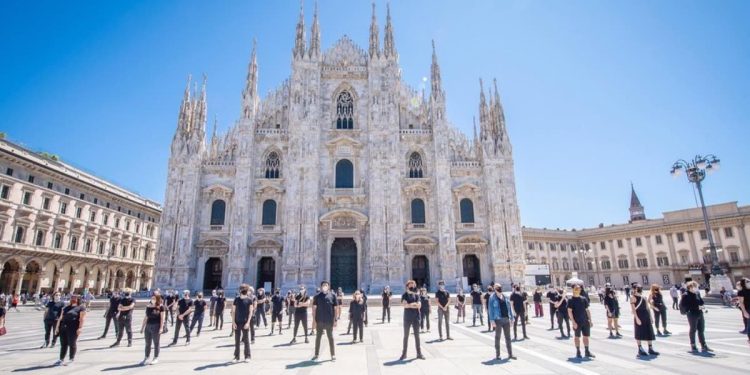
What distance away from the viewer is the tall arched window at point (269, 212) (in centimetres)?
3114

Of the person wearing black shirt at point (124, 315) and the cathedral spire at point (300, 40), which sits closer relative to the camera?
the person wearing black shirt at point (124, 315)

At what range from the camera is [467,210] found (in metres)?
32.2

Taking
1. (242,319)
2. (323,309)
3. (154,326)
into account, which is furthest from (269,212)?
(323,309)

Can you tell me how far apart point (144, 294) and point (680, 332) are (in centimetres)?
3184

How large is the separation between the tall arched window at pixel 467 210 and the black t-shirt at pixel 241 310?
1013 inches

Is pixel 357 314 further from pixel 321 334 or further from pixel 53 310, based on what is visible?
pixel 53 310

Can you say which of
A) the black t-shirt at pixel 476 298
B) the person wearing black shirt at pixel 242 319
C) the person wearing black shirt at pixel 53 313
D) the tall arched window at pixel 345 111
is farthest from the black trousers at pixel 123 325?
the tall arched window at pixel 345 111

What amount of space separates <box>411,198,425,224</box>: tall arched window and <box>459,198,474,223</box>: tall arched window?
3.28 metres

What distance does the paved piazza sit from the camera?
7.03m

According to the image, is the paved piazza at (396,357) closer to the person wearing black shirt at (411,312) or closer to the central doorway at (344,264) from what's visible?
the person wearing black shirt at (411,312)

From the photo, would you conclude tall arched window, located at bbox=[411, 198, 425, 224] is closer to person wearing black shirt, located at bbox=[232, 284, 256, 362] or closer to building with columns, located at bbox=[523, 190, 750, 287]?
building with columns, located at bbox=[523, 190, 750, 287]

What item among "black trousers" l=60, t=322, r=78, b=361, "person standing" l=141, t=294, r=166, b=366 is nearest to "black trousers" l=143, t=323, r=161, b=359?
"person standing" l=141, t=294, r=166, b=366

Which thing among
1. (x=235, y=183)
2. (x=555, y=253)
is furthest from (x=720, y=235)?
(x=235, y=183)

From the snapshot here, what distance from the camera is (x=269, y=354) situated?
8898mm
